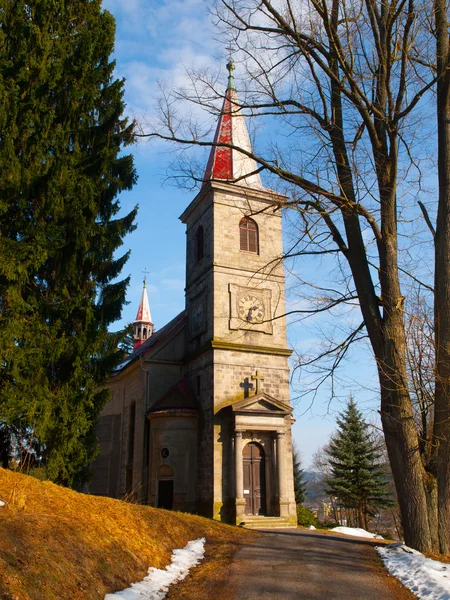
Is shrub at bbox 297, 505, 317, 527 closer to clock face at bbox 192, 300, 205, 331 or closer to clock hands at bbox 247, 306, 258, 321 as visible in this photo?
clock hands at bbox 247, 306, 258, 321

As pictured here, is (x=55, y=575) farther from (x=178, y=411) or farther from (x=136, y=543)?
(x=178, y=411)

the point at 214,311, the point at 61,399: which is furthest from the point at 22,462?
the point at 214,311

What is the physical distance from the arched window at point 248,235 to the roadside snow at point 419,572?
15344 millimetres

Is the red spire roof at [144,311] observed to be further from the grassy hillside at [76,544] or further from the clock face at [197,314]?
the grassy hillside at [76,544]

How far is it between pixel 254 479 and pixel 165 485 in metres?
3.54

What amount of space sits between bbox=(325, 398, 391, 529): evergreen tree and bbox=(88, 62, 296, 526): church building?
1061 centimetres

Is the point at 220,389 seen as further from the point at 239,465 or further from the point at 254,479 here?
the point at 254,479

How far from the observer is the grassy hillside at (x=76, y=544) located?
18.2ft

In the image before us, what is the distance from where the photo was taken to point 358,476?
95.6 feet

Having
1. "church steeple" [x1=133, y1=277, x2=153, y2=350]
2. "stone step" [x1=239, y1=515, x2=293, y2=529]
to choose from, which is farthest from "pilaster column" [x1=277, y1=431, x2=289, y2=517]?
"church steeple" [x1=133, y1=277, x2=153, y2=350]

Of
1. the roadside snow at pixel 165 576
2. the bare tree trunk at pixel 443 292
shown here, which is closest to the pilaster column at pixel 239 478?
the roadside snow at pixel 165 576

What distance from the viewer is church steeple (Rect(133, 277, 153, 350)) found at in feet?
173

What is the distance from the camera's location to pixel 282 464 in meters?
19.3

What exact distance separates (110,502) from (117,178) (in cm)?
920
